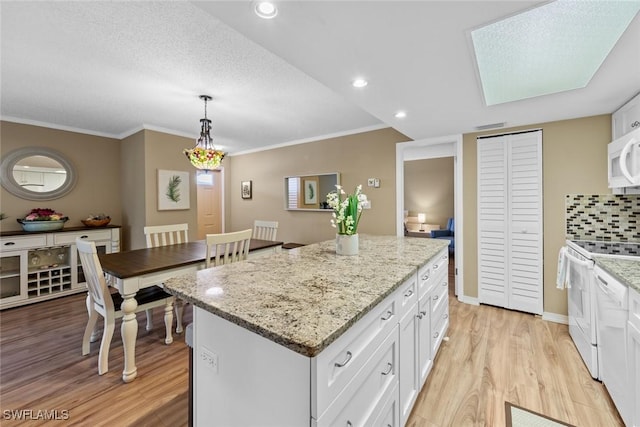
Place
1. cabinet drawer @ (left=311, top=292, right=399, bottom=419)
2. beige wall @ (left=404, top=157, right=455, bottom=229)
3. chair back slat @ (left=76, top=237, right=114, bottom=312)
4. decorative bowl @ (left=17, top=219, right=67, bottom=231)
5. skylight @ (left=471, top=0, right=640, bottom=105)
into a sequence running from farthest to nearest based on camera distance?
beige wall @ (left=404, top=157, right=455, bottom=229) < decorative bowl @ (left=17, top=219, right=67, bottom=231) < chair back slat @ (left=76, top=237, right=114, bottom=312) < skylight @ (left=471, top=0, right=640, bottom=105) < cabinet drawer @ (left=311, top=292, right=399, bottom=419)

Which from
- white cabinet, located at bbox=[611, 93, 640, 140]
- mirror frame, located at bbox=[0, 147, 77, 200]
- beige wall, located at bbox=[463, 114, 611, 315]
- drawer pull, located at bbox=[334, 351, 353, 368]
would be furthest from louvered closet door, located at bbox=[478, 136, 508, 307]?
mirror frame, located at bbox=[0, 147, 77, 200]

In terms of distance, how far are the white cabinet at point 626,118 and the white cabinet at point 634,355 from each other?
4.67 feet

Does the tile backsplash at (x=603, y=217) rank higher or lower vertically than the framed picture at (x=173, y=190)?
lower

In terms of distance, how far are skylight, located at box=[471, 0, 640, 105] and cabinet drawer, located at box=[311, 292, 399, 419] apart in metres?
1.43

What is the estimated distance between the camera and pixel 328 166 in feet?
14.5

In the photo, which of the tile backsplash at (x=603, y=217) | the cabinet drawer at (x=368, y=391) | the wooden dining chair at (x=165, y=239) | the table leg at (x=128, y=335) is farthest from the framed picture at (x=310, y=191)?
the cabinet drawer at (x=368, y=391)

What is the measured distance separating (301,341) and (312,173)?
13.2 ft

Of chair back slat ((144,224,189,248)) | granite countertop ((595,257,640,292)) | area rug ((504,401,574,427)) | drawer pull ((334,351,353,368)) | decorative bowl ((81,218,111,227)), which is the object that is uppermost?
decorative bowl ((81,218,111,227))

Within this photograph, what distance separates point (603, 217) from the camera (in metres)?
2.55

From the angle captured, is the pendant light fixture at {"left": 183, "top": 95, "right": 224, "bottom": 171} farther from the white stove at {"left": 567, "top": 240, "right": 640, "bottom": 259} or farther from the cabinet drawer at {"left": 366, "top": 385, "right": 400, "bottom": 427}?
the white stove at {"left": 567, "top": 240, "right": 640, "bottom": 259}

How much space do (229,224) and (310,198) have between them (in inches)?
92.7

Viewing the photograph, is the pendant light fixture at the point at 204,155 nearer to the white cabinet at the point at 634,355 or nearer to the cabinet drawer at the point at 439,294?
the cabinet drawer at the point at 439,294

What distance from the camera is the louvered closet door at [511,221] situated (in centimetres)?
285

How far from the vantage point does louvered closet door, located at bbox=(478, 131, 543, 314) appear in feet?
9.35
